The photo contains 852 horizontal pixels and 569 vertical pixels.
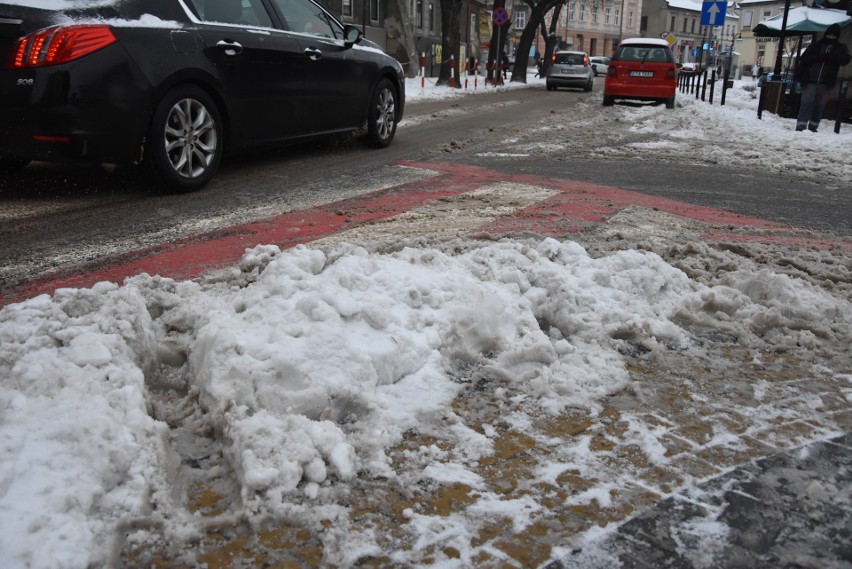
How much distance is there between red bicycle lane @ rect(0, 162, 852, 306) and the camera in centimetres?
376

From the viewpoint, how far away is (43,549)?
5.53 ft

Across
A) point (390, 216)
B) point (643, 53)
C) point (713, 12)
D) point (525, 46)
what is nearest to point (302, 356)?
point (390, 216)

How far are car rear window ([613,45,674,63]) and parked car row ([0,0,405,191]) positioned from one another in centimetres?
1385

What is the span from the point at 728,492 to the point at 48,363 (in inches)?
84.5

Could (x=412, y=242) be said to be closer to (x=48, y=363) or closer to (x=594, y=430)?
(x=594, y=430)

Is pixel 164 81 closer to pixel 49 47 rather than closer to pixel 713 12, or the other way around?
pixel 49 47

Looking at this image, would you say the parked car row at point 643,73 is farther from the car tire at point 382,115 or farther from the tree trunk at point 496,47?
the tree trunk at point 496,47

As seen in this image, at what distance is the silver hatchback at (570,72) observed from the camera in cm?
3042

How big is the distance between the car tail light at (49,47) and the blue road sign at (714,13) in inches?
865

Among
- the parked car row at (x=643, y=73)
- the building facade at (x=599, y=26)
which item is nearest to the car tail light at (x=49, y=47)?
the parked car row at (x=643, y=73)

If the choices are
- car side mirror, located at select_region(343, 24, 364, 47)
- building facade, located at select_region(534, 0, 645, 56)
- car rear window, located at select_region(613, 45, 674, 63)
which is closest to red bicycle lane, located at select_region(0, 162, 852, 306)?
car side mirror, located at select_region(343, 24, 364, 47)

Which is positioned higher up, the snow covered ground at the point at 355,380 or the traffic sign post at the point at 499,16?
the traffic sign post at the point at 499,16

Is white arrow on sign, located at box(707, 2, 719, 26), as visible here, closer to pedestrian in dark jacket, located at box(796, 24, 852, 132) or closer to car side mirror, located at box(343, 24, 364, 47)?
pedestrian in dark jacket, located at box(796, 24, 852, 132)

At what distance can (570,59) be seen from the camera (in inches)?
1223
